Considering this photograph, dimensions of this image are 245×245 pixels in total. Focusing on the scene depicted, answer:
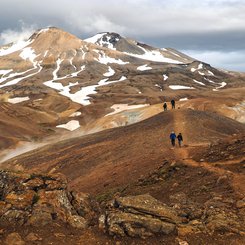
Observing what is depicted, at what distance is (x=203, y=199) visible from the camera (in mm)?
23703

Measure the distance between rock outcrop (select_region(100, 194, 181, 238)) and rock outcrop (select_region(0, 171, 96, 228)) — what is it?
4.14 ft

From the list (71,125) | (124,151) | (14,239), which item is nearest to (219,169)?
(14,239)

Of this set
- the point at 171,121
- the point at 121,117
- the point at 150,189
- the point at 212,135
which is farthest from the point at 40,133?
the point at 150,189

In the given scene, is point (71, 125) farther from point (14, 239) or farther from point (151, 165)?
point (14, 239)

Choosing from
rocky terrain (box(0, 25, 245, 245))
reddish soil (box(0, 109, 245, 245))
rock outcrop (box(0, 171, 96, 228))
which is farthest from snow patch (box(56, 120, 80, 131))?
rock outcrop (box(0, 171, 96, 228))

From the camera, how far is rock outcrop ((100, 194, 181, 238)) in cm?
1750

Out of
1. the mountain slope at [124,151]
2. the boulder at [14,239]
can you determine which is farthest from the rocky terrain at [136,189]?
the mountain slope at [124,151]

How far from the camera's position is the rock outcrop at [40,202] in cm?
1798

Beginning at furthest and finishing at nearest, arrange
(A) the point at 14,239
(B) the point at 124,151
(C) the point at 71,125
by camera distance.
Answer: (C) the point at 71,125 → (B) the point at 124,151 → (A) the point at 14,239

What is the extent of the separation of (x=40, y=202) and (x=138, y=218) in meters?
4.85

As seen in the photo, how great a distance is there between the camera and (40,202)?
1881 cm

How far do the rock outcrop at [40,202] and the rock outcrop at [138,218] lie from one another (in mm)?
1261

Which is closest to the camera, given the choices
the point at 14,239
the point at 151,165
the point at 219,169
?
the point at 14,239

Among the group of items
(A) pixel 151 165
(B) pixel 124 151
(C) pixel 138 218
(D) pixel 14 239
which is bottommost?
(B) pixel 124 151
